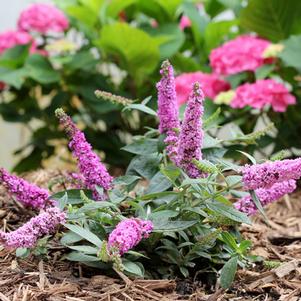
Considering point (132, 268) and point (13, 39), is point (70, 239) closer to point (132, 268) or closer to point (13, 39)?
point (132, 268)

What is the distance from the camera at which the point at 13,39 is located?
2.51 meters

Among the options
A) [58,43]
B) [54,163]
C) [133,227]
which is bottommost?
[54,163]

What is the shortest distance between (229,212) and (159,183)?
0.17 m

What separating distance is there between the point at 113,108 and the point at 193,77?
34cm

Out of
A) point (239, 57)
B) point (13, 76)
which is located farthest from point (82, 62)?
point (239, 57)

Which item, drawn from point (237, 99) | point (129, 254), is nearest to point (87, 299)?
point (129, 254)

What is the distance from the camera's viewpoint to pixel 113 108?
2.19 meters

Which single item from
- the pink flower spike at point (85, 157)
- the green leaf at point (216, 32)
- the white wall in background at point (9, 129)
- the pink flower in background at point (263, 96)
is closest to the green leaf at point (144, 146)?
the pink flower spike at point (85, 157)

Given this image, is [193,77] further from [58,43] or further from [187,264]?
[187,264]

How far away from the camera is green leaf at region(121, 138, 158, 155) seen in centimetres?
116

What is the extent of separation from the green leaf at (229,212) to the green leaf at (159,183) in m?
0.11

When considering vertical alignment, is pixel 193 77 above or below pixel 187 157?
below

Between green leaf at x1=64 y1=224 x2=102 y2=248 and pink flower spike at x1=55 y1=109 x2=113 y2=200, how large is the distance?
93 mm

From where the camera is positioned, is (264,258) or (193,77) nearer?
(264,258)
